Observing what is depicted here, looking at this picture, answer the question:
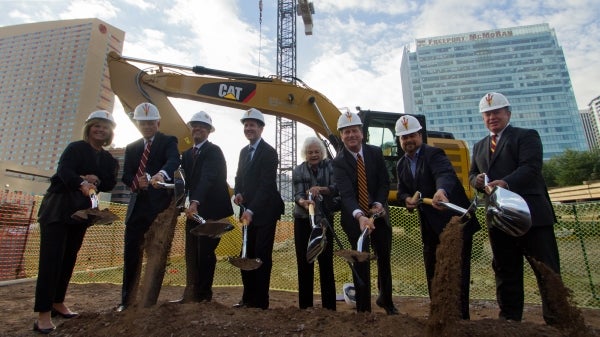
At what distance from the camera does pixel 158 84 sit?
610 centimetres

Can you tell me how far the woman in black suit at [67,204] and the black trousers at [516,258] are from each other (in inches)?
131

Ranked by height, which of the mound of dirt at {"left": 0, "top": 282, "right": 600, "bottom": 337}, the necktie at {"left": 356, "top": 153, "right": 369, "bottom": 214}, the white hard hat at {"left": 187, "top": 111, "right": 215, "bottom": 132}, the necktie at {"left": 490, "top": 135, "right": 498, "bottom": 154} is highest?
the white hard hat at {"left": 187, "top": 111, "right": 215, "bottom": 132}

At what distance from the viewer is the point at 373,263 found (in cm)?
574

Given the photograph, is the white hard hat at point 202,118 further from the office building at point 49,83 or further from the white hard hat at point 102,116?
the office building at point 49,83

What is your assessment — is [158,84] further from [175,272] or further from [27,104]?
[27,104]

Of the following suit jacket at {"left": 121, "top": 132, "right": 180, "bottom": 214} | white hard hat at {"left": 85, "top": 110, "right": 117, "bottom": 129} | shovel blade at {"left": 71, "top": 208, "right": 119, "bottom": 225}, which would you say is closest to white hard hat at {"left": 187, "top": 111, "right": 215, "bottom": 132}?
suit jacket at {"left": 121, "top": 132, "right": 180, "bottom": 214}

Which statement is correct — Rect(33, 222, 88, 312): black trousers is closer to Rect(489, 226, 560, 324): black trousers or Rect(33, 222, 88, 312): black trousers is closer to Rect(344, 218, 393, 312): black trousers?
Rect(344, 218, 393, 312): black trousers

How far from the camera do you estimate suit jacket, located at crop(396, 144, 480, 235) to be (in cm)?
275

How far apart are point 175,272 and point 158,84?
11.7 feet

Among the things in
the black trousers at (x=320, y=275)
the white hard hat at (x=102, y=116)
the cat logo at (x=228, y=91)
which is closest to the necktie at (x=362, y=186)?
the black trousers at (x=320, y=275)

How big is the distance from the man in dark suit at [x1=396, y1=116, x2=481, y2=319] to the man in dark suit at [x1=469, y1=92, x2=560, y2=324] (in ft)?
0.63

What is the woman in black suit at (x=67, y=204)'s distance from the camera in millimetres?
2508

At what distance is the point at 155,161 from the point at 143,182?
0.40 metres

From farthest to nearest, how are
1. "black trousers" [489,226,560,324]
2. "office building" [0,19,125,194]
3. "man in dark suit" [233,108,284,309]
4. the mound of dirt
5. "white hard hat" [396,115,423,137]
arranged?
1. "office building" [0,19,125,194]
2. "man in dark suit" [233,108,284,309]
3. "white hard hat" [396,115,423,137]
4. "black trousers" [489,226,560,324]
5. the mound of dirt
